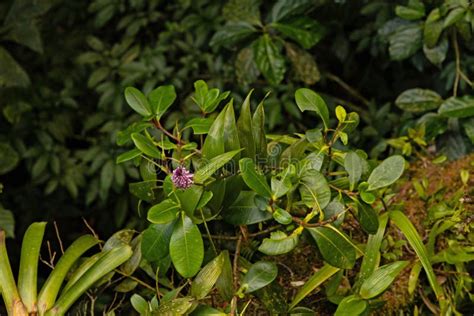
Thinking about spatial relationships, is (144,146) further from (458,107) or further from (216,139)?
(458,107)

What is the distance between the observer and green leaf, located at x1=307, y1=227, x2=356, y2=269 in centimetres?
119

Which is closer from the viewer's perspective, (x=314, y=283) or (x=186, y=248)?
(x=186, y=248)

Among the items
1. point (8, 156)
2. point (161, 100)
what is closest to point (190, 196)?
point (161, 100)

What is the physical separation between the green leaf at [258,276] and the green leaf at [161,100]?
1.21 ft

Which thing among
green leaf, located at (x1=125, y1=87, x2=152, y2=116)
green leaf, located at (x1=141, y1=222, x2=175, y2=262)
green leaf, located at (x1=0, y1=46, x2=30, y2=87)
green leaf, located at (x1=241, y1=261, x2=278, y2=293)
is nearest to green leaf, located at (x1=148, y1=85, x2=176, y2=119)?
green leaf, located at (x1=125, y1=87, x2=152, y2=116)

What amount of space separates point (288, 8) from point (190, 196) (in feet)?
3.41

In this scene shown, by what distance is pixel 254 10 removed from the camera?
209 cm

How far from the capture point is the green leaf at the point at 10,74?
2146mm

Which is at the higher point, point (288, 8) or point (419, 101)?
point (288, 8)

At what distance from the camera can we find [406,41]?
75.7 inches

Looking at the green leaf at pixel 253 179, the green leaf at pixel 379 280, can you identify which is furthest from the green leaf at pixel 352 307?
the green leaf at pixel 253 179

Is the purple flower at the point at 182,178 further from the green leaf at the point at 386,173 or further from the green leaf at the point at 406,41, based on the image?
the green leaf at the point at 406,41

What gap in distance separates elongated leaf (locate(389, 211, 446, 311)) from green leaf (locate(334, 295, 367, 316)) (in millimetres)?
139

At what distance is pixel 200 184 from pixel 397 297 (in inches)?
21.9
